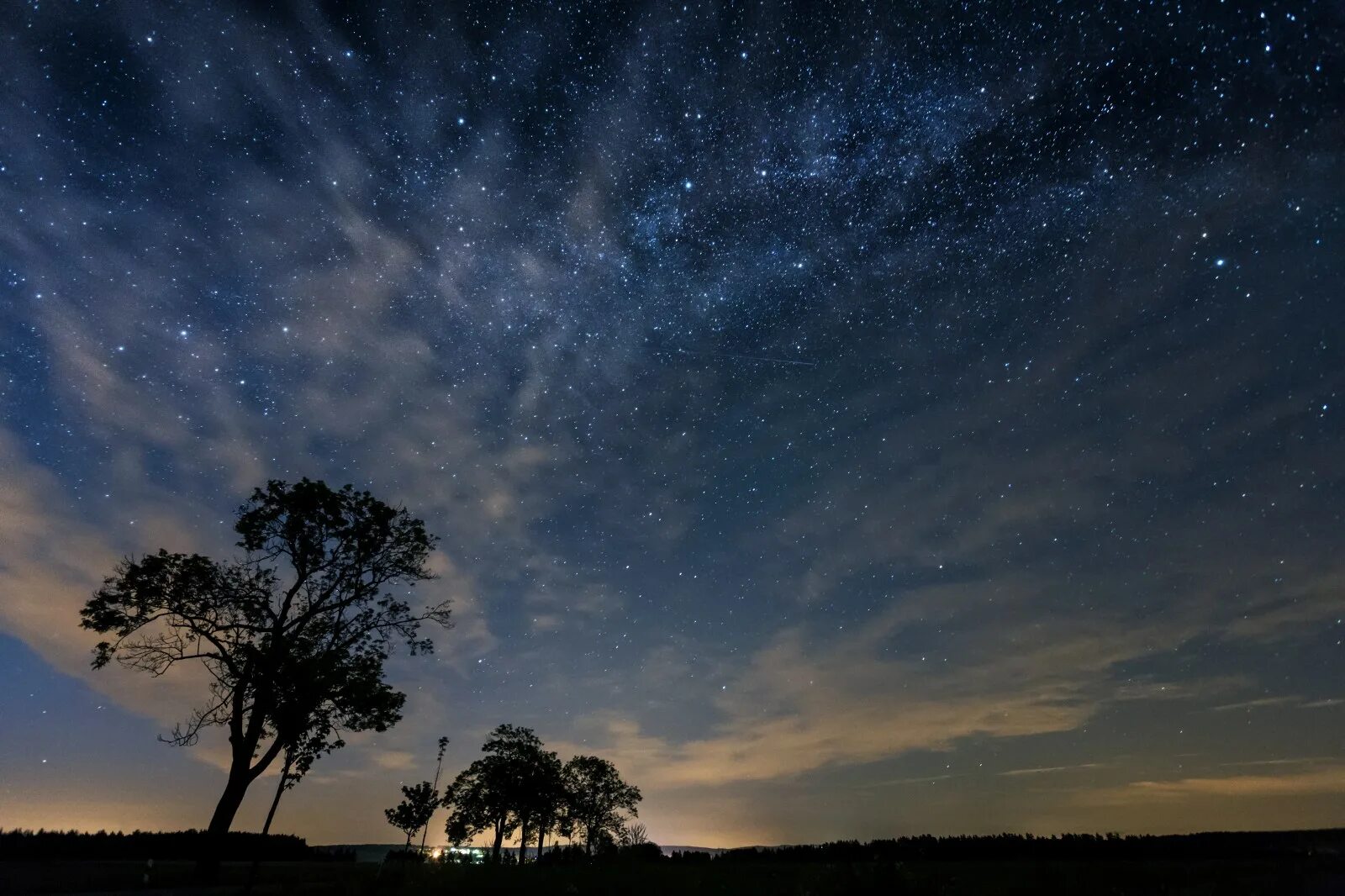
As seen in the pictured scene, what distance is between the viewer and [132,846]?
30.2m

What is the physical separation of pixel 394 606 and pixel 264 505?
7185 millimetres

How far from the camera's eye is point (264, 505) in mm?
30344

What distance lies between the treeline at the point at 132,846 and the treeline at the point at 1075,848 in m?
19.2

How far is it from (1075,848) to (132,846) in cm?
3777

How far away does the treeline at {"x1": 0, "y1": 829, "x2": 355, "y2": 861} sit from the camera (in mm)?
26812

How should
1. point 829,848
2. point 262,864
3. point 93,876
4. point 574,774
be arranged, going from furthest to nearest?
point 574,774 → point 262,864 → point 829,848 → point 93,876

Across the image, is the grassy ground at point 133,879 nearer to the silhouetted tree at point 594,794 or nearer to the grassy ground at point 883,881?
the grassy ground at point 883,881

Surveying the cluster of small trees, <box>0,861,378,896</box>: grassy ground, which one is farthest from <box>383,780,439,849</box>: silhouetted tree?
<box>0,861,378,896</box>: grassy ground

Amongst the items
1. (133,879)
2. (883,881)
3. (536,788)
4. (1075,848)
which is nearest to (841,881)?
(883,881)

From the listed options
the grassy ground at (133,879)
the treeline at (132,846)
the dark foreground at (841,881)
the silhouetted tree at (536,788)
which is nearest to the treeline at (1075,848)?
the dark foreground at (841,881)

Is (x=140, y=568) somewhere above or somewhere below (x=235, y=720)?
above

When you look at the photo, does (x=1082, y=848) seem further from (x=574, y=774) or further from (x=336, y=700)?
(x=574, y=774)

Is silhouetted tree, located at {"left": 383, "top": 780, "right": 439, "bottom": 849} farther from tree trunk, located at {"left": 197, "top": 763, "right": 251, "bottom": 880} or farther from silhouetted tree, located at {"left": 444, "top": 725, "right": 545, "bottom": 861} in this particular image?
tree trunk, located at {"left": 197, "top": 763, "right": 251, "bottom": 880}

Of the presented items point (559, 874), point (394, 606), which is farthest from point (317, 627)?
point (559, 874)
